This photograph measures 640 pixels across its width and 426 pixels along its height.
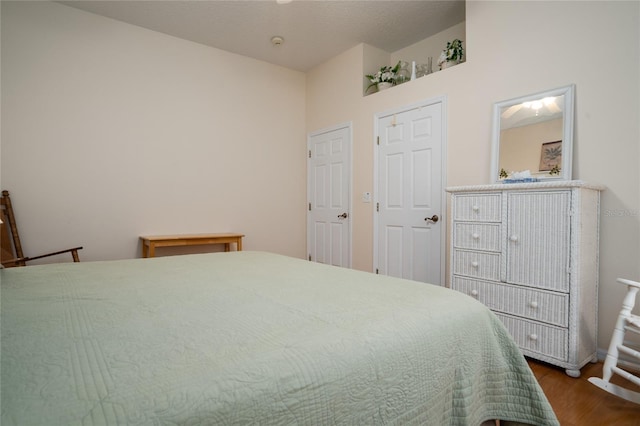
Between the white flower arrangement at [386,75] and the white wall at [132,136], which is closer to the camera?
the white wall at [132,136]

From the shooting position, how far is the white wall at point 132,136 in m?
2.89

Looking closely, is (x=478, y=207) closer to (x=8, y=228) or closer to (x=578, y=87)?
(x=578, y=87)

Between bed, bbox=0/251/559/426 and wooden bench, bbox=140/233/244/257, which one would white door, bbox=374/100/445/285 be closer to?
wooden bench, bbox=140/233/244/257

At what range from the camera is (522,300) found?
2.12 meters

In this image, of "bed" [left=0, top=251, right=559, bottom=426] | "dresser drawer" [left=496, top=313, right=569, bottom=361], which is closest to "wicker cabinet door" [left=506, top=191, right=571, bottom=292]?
"dresser drawer" [left=496, top=313, right=569, bottom=361]

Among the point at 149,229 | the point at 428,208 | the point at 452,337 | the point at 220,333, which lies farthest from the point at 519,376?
the point at 149,229

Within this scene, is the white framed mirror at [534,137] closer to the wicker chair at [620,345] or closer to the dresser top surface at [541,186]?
the dresser top surface at [541,186]

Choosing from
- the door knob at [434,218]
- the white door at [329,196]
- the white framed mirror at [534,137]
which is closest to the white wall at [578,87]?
the white framed mirror at [534,137]

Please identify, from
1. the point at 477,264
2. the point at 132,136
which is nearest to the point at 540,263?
the point at 477,264

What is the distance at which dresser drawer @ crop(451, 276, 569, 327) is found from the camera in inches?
77.2

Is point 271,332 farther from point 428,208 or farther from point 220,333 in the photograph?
point 428,208

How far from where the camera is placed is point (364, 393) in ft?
2.42

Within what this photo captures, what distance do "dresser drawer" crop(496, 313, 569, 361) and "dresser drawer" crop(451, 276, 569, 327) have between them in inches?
1.6

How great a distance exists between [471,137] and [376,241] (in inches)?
56.7
